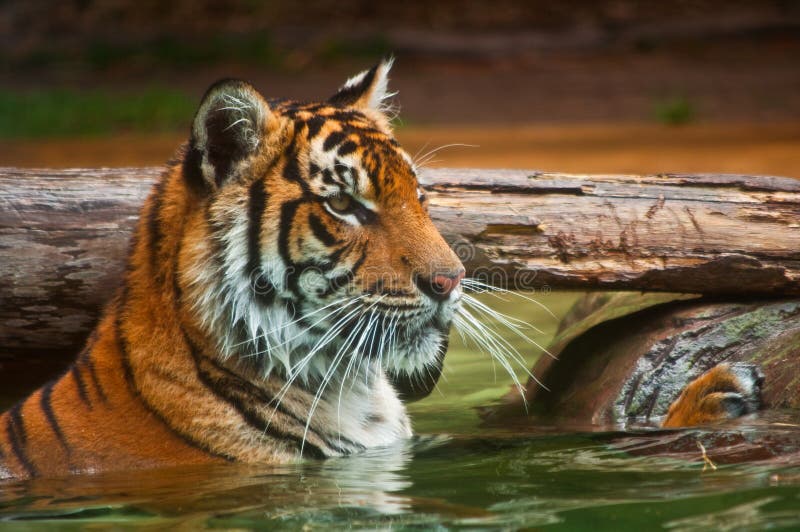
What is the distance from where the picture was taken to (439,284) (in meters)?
3.20

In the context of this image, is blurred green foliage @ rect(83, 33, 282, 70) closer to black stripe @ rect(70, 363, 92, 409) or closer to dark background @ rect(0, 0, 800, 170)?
dark background @ rect(0, 0, 800, 170)

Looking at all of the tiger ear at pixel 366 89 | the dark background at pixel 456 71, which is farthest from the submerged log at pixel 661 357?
the dark background at pixel 456 71

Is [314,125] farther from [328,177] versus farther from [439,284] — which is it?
[439,284]

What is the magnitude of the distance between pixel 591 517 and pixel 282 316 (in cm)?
113

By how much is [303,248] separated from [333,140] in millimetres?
339

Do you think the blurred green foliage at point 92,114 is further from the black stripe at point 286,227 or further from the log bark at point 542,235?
the black stripe at point 286,227

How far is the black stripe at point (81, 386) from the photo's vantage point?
3328 mm

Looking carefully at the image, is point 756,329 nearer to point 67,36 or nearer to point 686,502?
point 686,502

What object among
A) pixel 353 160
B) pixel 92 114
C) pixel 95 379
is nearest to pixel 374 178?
pixel 353 160

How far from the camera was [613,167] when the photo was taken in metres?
8.45

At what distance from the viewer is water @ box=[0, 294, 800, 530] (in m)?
2.63

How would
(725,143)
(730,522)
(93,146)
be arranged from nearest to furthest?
1. (730,522)
2. (725,143)
3. (93,146)

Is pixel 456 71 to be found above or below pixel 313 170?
above

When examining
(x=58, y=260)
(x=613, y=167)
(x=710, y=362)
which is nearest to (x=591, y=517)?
→ (x=710, y=362)
